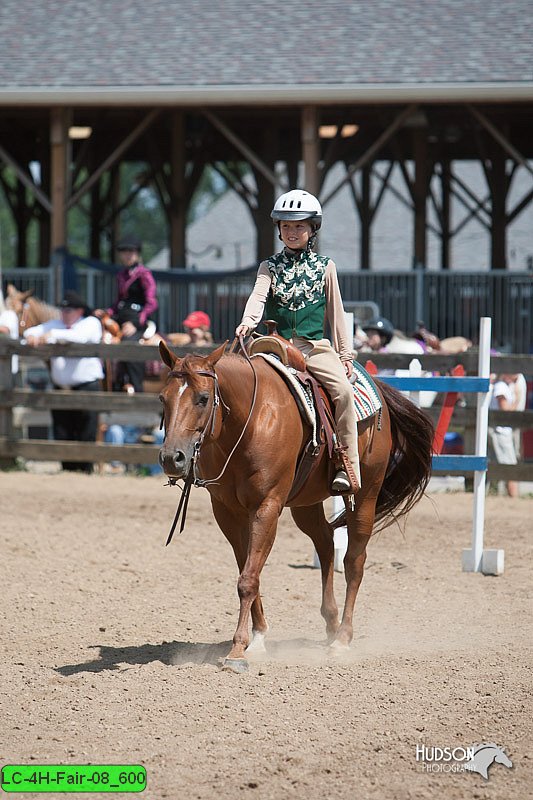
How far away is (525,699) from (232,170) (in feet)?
68.5

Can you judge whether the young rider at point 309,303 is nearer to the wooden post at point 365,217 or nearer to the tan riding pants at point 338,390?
the tan riding pants at point 338,390

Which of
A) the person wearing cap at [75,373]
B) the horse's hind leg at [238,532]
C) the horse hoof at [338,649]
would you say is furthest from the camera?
the person wearing cap at [75,373]

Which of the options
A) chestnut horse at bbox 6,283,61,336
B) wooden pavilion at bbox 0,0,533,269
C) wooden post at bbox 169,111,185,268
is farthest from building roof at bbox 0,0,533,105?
chestnut horse at bbox 6,283,61,336

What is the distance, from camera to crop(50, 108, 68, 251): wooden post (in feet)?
57.2

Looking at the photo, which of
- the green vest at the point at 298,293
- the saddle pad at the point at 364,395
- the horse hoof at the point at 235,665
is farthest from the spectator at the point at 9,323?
the horse hoof at the point at 235,665

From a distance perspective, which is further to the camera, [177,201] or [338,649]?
[177,201]

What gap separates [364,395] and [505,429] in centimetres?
603

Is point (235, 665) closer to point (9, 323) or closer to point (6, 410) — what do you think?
point (6, 410)

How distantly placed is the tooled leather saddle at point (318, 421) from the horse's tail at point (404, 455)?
793 mm

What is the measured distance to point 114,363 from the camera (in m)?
13.4

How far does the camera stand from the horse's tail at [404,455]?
6.74 meters

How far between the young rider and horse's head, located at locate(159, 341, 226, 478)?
78 centimetres

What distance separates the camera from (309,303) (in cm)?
604

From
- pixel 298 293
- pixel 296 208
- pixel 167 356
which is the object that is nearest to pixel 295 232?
pixel 296 208
